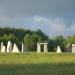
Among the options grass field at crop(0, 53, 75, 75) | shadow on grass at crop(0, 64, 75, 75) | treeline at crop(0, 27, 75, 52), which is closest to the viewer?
shadow on grass at crop(0, 64, 75, 75)

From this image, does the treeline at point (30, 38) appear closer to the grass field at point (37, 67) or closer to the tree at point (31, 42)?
the tree at point (31, 42)

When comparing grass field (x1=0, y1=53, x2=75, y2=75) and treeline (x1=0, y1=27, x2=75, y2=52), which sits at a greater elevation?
treeline (x1=0, y1=27, x2=75, y2=52)

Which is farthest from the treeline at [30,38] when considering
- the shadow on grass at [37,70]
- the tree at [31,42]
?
the shadow on grass at [37,70]

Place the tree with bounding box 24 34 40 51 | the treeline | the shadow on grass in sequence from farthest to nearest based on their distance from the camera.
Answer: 1. the treeline
2. the tree with bounding box 24 34 40 51
3. the shadow on grass

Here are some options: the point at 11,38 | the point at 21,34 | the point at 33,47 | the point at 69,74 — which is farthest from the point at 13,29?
the point at 69,74

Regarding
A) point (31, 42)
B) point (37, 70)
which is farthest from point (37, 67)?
point (31, 42)

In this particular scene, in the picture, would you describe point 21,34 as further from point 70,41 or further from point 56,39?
point 70,41

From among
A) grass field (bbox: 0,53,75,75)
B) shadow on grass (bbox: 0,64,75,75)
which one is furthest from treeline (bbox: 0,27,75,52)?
shadow on grass (bbox: 0,64,75,75)

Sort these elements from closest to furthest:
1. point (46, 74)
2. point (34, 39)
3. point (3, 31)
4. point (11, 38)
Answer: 1. point (46, 74)
2. point (11, 38)
3. point (34, 39)
4. point (3, 31)

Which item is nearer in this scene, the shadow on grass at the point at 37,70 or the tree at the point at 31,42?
the shadow on grass at the point at 37,70

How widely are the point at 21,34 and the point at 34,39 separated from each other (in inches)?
368

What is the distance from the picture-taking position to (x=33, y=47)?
230 ft

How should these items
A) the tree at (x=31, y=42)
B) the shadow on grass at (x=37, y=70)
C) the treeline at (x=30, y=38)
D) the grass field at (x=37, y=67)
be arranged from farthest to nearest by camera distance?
the treeline at (x=30, y=38), the tree at (x=31, y=42), the grass field at (x=37, y=67), the shadow on grass at (x=37, y=70)

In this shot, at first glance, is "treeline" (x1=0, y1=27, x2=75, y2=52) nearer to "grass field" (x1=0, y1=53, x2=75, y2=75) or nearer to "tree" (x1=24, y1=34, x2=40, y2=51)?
"tree" (x1=24, y1=34, x2=40, y2=51)
